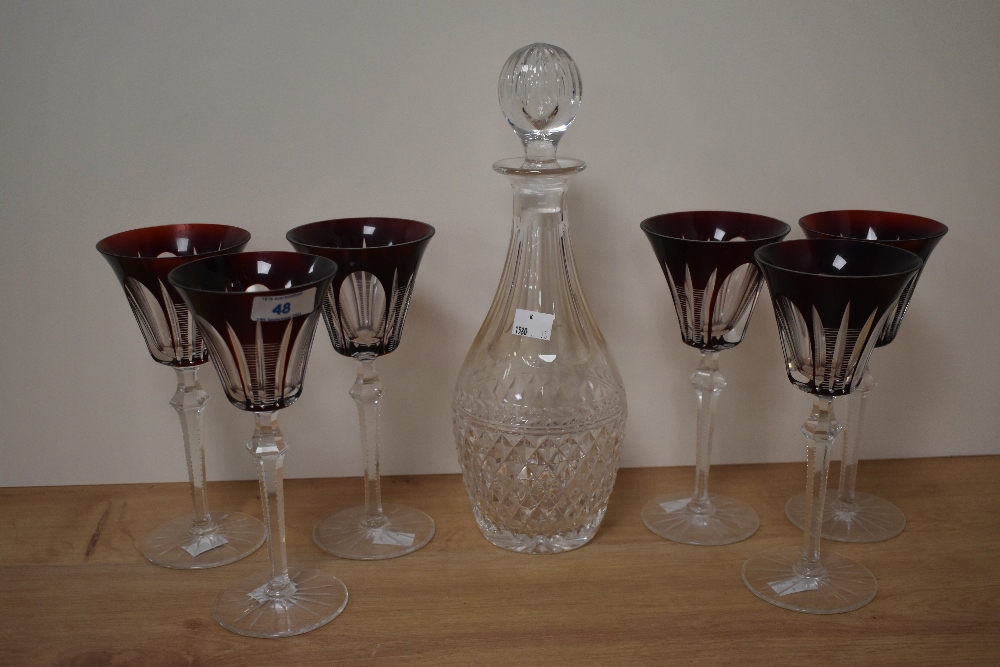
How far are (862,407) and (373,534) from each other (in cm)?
54

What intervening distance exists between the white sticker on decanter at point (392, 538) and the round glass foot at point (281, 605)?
0.07m

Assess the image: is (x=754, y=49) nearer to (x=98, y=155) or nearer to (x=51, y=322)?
(x=98, y=155)

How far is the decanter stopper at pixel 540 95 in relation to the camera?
80 centimetres

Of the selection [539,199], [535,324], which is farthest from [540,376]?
[539,199]

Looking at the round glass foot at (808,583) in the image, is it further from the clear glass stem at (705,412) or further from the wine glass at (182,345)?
the wine glass at (182,345)

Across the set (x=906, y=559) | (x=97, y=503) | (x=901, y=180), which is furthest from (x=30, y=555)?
(x=901, y=180)

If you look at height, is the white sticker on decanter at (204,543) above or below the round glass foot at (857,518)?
below

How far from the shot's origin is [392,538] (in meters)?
0.89

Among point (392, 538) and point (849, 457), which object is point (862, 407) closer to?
point (849, 457)

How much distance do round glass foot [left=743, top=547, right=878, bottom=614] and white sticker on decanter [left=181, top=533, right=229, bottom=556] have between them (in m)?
0.52

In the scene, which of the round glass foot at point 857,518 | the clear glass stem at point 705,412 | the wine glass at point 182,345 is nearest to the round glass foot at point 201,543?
the wine glass at point 182,345

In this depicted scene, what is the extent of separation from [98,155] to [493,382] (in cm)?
48

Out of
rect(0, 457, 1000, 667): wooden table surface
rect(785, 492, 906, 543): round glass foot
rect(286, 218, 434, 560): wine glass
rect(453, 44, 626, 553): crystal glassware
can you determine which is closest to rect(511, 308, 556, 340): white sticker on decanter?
rect(453, 44, 626, 553): crystal glassware

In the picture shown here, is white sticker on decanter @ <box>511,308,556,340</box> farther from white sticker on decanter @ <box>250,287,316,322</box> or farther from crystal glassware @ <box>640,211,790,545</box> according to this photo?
white sticker on decanter @ <box>250,287,316,322</box>
